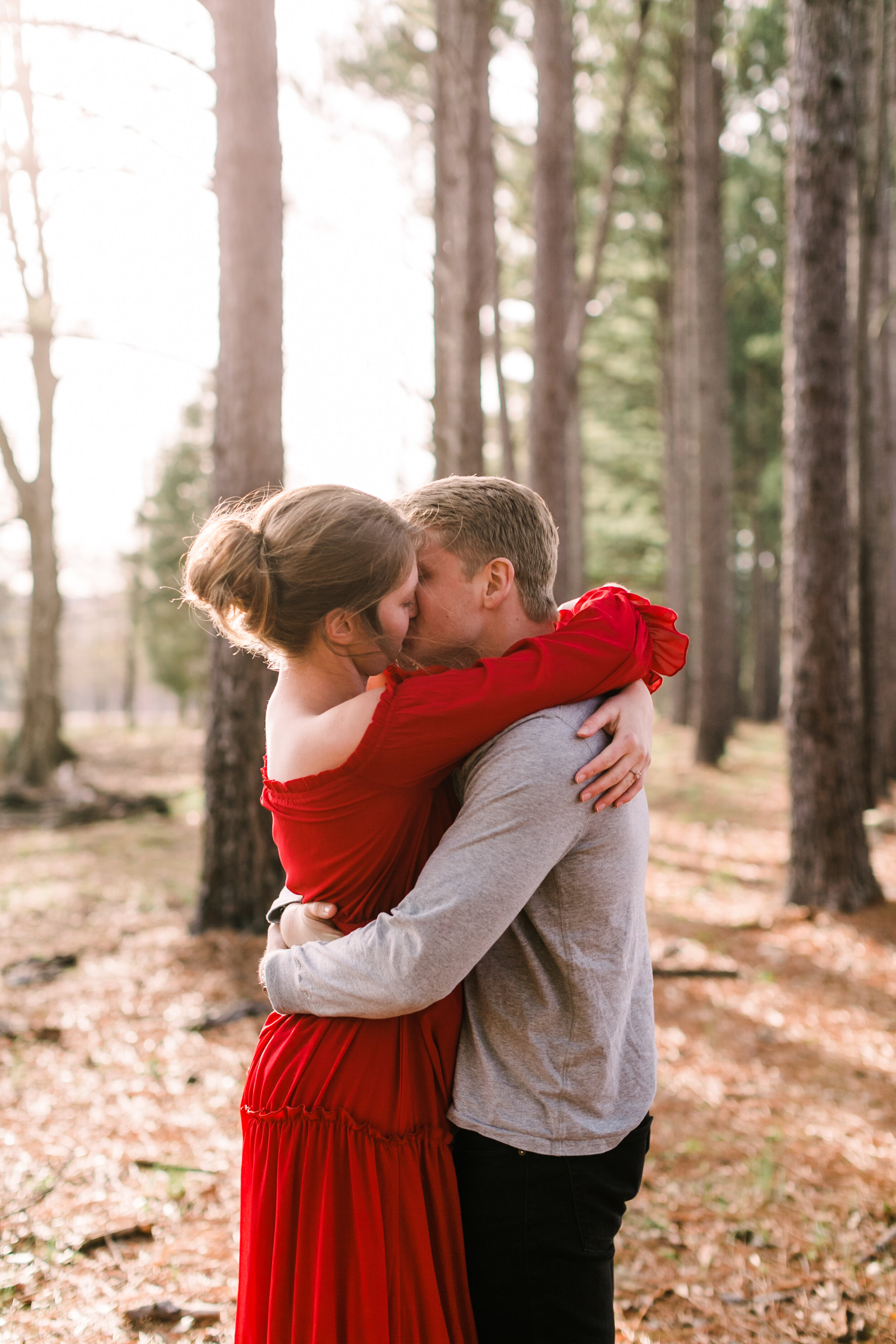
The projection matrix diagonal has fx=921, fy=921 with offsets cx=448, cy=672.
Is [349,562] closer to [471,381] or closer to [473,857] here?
[473,857]

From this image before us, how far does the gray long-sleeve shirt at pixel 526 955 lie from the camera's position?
1502 mm

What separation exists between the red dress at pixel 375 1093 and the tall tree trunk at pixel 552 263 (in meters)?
6.38

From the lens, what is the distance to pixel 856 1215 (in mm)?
3402

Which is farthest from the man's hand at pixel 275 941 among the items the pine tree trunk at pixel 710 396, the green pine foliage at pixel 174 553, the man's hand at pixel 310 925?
the green pine foliage at pixel 174 553

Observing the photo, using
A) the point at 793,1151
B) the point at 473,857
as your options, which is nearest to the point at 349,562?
the point at 473,857

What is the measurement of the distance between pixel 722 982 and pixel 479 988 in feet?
15.5

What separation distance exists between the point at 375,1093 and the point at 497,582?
38.3 inches

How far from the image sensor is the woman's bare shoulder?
1.61 m

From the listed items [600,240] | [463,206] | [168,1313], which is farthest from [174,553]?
[168,1313]

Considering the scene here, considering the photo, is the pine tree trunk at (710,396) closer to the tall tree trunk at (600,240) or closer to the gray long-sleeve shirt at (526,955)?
the tall tree trunk at (600,240)

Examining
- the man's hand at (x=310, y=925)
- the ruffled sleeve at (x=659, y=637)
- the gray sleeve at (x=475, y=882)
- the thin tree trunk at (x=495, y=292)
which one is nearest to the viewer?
the gray sleeve at (x=475, y=882)

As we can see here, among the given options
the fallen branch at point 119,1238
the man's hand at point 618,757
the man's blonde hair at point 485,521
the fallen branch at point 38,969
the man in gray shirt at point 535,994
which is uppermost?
the man's blonde hair at point 485,521

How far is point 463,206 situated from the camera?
29.2ft

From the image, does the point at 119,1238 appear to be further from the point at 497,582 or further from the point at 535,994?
the point at 497,582
